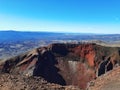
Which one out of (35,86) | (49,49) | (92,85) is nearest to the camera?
(35,86)

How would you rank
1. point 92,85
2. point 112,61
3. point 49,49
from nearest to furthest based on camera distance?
1. point 92,85
2. point 112,61
3. point 49,49

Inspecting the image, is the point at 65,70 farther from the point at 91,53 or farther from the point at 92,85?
the point at 92,85

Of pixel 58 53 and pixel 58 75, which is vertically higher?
pixel 58 53

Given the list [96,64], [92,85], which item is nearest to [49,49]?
[96,64]

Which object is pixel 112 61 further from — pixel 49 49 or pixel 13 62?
pixel 13 62

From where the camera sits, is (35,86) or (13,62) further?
(13,62)

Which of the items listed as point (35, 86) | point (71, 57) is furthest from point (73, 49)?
point (35, 86)
